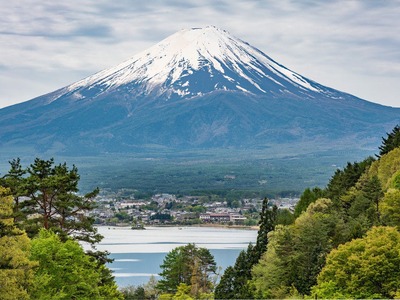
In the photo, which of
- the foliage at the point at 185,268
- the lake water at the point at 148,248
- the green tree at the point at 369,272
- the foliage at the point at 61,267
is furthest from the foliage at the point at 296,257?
the lake water at the point at 148,248

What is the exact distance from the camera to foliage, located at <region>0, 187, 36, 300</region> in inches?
986

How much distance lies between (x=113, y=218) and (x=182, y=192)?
3849 centimetres

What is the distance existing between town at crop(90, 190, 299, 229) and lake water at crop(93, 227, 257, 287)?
18.3 meters

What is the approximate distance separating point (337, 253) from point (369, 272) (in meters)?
2.03

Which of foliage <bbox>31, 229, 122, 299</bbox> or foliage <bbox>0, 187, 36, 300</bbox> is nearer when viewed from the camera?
foliage <bbox>0, 187, 36, 300</bbox>

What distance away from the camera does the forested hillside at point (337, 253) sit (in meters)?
30.1

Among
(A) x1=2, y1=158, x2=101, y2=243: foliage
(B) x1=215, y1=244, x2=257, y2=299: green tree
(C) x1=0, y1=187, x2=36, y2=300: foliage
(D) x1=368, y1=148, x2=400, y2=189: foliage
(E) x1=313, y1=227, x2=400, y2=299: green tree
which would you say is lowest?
(B) x1=215, y1=244, x2=257, y2=299: green tree

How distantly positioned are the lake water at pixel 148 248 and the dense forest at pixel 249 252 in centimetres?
1754

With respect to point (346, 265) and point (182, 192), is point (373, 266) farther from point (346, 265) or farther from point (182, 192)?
point (182, 192)

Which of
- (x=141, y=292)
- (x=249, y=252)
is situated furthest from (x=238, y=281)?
(x=141, y=292)

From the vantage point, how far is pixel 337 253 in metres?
31.7

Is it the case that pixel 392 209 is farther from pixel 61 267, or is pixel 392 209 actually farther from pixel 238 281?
pixel 61 267

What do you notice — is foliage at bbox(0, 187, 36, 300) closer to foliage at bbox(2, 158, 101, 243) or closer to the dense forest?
the dense forest

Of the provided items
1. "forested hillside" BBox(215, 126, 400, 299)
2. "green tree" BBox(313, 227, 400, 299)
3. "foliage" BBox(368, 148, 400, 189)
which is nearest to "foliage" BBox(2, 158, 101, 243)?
"forested hillside" BBox(215, 126, 400, 299)
